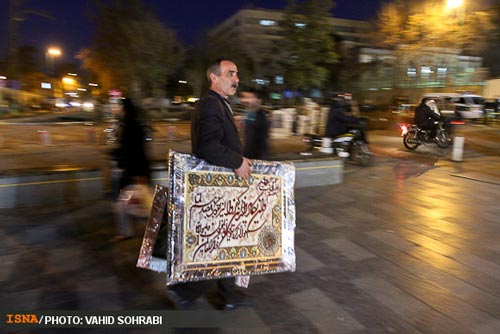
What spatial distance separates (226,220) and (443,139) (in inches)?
455

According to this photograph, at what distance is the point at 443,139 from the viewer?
1275cm

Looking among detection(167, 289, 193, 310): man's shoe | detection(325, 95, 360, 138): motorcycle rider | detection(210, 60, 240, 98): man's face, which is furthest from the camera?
detection(325, 95, 360, 138): motorcycle rider

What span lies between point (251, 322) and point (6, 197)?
438cm

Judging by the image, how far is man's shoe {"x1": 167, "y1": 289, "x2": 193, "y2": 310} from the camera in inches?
124

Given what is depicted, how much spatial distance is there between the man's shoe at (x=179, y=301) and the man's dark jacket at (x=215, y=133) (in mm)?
1108

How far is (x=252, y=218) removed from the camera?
313 cm

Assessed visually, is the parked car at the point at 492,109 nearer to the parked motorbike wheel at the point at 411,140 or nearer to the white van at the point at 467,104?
the white van at the point at 467,104

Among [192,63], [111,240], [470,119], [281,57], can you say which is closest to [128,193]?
[111,240]

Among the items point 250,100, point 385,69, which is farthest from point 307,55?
point 250,100

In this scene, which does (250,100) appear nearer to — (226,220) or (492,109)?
(226,220)

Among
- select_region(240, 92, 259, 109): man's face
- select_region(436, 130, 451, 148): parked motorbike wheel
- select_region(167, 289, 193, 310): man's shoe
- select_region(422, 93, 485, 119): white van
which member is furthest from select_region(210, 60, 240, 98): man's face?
select_region(422, 93, 485, 119): white van

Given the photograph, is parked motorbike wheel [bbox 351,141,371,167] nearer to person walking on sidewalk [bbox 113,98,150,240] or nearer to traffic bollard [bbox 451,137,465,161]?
traffic bollard [bbox 451,137,465,161]

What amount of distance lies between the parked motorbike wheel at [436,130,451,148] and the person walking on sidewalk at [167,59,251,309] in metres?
11.2

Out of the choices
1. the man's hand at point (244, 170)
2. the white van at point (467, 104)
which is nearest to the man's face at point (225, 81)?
the man's hand at point (244, 170)
